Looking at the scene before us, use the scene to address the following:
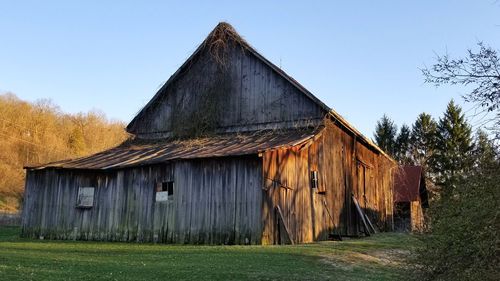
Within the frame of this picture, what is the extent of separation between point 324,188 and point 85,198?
38.4 ft

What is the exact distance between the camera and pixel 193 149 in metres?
25.1

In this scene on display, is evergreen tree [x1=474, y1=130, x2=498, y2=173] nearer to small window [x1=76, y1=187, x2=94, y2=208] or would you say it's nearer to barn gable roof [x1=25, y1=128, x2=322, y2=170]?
barn gable roof [x1=25, y1=128, x2=322, y2=170]

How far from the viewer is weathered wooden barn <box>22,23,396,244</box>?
21.8 metres

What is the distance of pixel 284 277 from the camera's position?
12875 millimetres

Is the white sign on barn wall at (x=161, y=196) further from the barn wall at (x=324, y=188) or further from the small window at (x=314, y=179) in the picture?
the small window at (x=314, y=179)

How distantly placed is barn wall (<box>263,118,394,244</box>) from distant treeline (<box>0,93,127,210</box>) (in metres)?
51.4

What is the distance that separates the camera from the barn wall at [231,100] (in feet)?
88.1

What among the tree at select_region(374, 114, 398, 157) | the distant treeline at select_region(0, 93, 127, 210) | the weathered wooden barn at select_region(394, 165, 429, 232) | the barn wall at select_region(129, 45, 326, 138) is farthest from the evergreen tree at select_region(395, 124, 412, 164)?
the barn wall at select_region(129, 45, 326, 138)

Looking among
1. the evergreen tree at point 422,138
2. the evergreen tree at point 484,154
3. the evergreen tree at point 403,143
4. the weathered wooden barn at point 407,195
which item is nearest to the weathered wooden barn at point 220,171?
the weathered wooden barn at point 407,195

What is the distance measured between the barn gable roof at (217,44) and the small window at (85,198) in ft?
24.3

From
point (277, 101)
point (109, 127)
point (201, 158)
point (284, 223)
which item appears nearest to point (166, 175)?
point (201, 158)

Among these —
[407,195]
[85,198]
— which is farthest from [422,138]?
[85,198]

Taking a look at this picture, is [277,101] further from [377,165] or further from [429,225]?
[429,225]

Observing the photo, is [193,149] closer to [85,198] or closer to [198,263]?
[85,198]
